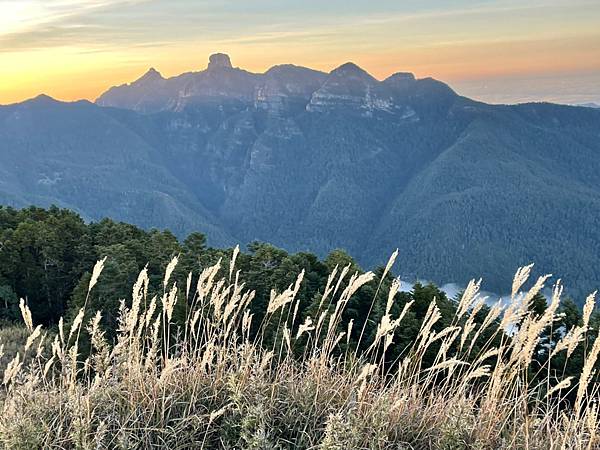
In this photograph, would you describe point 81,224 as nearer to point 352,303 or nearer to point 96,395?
point 352,303

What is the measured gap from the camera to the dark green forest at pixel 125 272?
13.1m

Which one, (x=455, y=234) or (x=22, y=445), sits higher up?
(x=22, y=445)

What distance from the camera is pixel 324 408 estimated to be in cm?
378

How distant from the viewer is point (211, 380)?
13.1 feet

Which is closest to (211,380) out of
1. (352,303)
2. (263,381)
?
(263,381)

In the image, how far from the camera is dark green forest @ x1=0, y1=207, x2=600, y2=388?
13062 mm

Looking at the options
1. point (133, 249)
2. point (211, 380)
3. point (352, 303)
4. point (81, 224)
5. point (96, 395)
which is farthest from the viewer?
point (81, 224)

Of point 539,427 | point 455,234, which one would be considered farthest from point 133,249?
point 455,234

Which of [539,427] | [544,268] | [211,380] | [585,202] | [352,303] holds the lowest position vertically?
[544,268]

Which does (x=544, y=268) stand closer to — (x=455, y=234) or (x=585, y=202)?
(x=455, y=234)

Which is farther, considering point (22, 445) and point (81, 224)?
point (81, 224)

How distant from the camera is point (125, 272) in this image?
44.1ft

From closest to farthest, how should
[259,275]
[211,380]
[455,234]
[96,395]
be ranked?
[96,395], [211,380], [259,275], [455,234]

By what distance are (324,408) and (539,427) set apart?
1.56 metres
